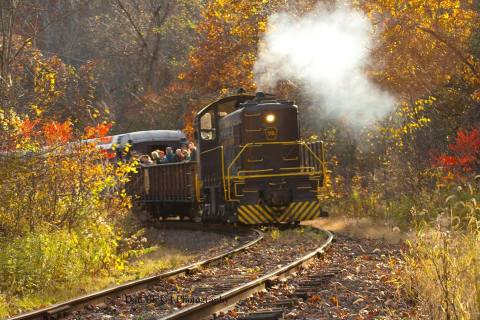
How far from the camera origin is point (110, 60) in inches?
2034

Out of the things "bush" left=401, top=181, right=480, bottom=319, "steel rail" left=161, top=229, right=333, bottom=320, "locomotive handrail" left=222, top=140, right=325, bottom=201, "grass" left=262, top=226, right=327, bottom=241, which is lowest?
"steel rail" left=161, top=229, right=333, bottom=320

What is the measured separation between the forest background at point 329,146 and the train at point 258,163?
2.17 metres

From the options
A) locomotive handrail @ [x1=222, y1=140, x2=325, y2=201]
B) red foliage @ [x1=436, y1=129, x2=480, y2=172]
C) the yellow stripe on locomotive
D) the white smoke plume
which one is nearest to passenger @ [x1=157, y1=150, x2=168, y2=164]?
the white smoke plume

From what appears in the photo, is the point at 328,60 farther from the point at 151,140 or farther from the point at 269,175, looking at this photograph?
the point at 151,140

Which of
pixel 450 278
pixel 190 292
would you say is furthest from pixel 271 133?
pixel 450 278

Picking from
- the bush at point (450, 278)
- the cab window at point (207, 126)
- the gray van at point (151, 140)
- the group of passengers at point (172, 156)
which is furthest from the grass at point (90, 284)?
Result: the gray van at point (151, 140)

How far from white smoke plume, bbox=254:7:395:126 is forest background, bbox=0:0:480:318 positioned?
1.31 feet

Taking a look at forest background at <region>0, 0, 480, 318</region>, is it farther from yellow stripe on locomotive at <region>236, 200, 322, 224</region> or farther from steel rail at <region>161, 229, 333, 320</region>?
yellow stripe on locomotive at <region>236, 200, 322, 224</region>

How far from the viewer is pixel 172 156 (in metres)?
24.8

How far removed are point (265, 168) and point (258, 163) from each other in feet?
0.70

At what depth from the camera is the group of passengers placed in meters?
23.0

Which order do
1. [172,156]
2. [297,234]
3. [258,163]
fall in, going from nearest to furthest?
[297,234], [258,163], [172,156]

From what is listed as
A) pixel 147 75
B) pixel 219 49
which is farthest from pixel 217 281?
pixel 147 75

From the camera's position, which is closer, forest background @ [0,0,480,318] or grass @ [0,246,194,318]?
grass @ [0,246,194,318]
